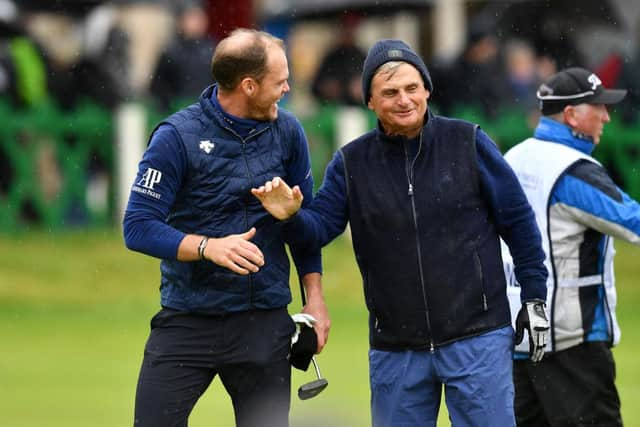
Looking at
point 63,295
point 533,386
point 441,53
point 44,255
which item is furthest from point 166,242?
point 441,53

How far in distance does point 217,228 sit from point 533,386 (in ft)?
6.94

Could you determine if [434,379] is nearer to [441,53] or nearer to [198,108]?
[198,108]

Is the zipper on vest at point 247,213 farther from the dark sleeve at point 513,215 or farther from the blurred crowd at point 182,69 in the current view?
the blurred crowd at point 182,69

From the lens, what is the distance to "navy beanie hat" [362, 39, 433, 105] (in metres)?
6.93

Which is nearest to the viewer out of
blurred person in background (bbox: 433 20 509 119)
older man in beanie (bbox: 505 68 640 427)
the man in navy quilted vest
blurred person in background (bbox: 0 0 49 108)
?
the man in navy quilted vest

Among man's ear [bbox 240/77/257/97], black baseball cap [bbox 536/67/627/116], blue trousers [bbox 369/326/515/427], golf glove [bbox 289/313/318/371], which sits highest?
black baseball cap [bbox 536/67/627/116]

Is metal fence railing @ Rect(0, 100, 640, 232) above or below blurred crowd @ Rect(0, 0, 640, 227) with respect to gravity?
below

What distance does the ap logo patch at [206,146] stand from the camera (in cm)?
678

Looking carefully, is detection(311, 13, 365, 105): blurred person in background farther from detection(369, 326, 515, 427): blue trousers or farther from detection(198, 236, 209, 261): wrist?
detection(198, 236, 209, 261): wrist

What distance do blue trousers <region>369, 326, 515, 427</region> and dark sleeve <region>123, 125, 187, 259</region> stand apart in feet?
3.75

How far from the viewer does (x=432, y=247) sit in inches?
272

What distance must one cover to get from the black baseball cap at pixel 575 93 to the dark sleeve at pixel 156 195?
2.22 m

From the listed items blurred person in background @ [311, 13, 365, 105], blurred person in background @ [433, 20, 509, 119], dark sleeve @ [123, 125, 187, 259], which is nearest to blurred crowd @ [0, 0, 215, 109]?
blurred person in background @ [311, 13, 365, 105]

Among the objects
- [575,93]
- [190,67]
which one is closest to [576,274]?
[575,93]
